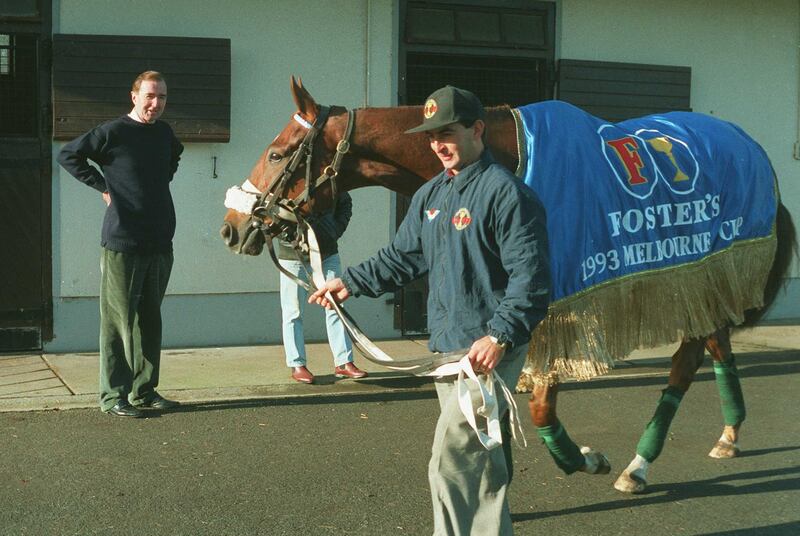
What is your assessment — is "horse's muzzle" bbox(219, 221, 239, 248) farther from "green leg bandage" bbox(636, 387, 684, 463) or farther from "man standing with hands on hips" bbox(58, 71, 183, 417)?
"green leg bandage" bbox(636, 387, 684, 463)

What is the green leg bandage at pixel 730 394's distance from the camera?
19.7ft

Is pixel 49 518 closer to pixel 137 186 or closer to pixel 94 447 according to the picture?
pixel 94 447

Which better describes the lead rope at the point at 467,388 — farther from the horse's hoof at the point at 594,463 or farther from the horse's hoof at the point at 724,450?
the horse's hoof at the point at 724,450

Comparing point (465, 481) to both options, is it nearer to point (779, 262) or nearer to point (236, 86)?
point (779, 262)

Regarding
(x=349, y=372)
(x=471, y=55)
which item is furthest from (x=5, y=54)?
(x=471, y=55)

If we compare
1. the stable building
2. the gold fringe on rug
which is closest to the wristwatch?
the gold fringe on rug

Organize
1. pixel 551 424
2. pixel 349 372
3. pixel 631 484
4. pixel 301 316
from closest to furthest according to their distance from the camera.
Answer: pixel 551 424 → pixel 631 484 → pixel 301 316 → pixel 349 372

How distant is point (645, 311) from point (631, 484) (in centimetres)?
88

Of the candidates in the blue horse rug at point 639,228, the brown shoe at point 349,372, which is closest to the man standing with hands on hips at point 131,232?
the brown shoe at point 349,372

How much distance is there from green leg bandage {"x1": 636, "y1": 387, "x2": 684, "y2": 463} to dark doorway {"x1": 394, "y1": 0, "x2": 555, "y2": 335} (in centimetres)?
455

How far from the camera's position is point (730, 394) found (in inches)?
238

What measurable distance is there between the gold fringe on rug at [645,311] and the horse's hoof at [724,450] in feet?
2.47

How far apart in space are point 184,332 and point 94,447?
3.14m

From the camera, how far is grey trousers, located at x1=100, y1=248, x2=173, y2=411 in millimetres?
6855
